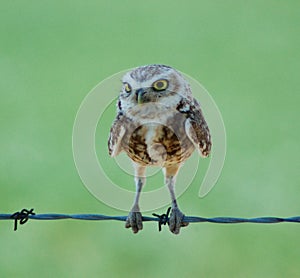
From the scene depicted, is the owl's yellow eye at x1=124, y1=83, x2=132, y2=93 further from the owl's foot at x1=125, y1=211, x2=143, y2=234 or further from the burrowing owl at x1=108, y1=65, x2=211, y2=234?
the owl's foot at x1=125, y1=211, x2=143, y2=234

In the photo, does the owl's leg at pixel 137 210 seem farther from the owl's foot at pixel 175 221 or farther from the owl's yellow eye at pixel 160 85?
the owl's yellow eye at pixel 160 85

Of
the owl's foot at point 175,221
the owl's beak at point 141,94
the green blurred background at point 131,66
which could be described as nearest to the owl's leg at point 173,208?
the owl's foot at point 175,221

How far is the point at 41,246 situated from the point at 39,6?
750 centimetres

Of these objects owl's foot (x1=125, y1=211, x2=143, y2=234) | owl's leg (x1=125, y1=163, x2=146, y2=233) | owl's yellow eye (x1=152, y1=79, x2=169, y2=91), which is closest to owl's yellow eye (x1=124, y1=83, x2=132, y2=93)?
owl's yellow eye (x1=152, y1=79, x2=169, y2=91)

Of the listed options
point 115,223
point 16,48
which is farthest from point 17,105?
point 115,223

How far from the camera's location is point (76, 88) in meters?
13.2

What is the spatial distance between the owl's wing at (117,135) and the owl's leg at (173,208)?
0.38m

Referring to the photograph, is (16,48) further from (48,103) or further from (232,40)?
(232,40)

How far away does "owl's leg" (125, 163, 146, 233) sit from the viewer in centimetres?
625

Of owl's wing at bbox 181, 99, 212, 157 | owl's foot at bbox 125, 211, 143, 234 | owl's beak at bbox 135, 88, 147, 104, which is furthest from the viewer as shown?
owl's foot at bbox 125, 211, 143, 234

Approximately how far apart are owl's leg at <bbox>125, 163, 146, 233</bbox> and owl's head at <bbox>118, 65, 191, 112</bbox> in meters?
0.61

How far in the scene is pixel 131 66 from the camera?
527 inches

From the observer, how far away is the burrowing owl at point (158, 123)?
19.2 feet

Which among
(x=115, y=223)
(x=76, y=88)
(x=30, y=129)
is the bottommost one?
(x=115, y=223)
